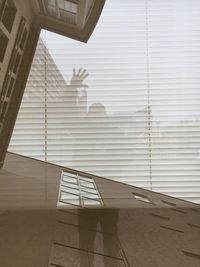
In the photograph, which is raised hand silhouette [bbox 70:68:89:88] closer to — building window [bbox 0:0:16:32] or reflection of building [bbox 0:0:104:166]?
reflection of building [bbox 0:0:104:166]

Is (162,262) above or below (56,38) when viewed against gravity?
below

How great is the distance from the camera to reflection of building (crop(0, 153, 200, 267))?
925mm

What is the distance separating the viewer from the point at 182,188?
0.92 meters

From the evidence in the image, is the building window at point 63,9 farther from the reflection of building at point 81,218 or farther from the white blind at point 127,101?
the reflection of building at point 81,218

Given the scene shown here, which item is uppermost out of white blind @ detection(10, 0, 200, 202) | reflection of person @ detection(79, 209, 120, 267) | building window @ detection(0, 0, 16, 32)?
building window @ detection(0, 0, 16, 32)

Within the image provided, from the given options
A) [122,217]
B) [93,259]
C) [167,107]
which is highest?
[167,107]

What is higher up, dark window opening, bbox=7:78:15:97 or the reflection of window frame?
the reflection of window frame

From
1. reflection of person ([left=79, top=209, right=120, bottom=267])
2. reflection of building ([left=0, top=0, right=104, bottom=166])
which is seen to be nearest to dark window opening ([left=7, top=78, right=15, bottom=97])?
reflection of building ([left=0, top=0, right=104, bottom=166])

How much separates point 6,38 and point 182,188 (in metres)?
0.57

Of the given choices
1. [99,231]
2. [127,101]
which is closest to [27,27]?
[127,101]

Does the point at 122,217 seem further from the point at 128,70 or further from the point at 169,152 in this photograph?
the point at 128,70

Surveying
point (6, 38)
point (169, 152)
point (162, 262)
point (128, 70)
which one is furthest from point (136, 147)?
point (6, 38)

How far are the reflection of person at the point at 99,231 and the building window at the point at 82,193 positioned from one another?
0.07 ft

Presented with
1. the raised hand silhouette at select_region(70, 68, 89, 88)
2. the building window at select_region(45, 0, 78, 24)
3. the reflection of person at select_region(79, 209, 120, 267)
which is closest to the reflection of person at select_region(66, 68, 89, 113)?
the raised hand silhouette at select_region(70, 68, 89, 88)
